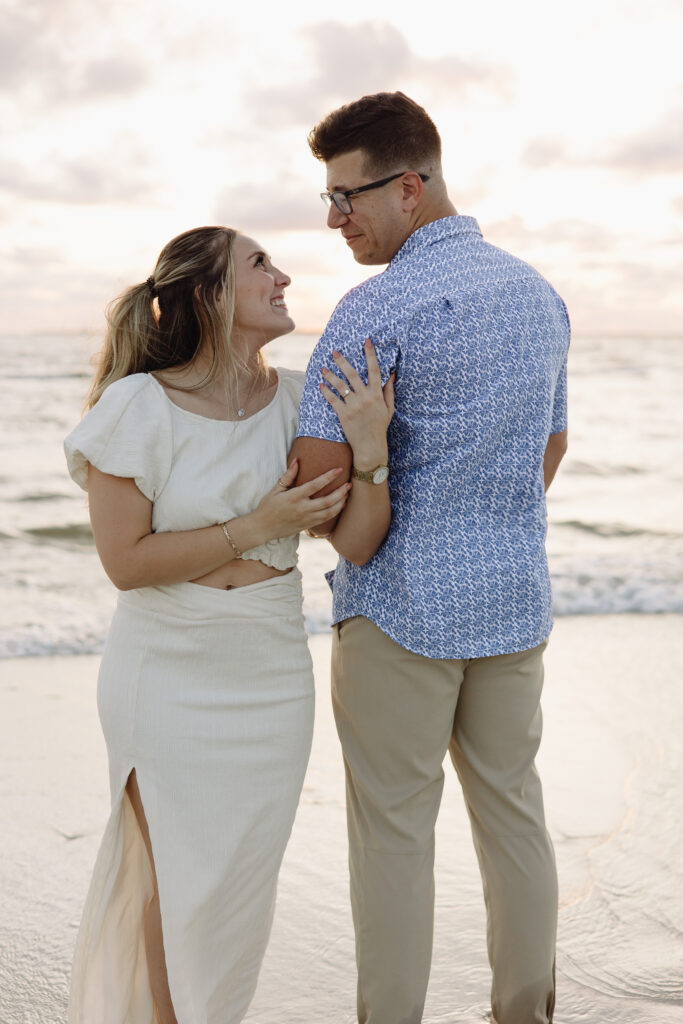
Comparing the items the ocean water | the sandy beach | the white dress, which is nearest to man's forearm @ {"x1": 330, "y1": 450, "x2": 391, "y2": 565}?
the white dress

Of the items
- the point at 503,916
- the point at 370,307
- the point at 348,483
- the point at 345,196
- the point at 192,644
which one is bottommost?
the point at 503,916

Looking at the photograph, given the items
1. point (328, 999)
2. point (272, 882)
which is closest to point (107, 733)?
point (272, 882)

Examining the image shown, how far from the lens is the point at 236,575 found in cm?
213

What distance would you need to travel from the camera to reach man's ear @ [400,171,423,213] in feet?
6.60

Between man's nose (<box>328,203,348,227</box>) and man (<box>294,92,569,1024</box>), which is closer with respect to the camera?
man (<box>294,92,569,1024</box>)

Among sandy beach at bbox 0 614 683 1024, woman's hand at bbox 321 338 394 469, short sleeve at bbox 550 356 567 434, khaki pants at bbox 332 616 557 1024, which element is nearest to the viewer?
woman's hand at bbox 321 338 394 469

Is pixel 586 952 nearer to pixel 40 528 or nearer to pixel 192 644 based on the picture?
pixel 192 644

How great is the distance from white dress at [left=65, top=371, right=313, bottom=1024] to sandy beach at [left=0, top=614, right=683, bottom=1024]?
43cm

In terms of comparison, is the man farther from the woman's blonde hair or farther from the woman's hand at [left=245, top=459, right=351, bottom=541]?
the woman's blonde hair

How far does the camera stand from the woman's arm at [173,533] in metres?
1.98

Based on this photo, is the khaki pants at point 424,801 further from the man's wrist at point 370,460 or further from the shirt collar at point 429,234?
the shirt collar at point 429,234

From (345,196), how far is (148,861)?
1.56m

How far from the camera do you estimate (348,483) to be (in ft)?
6.49

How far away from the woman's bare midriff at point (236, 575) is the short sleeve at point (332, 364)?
0.34 m
